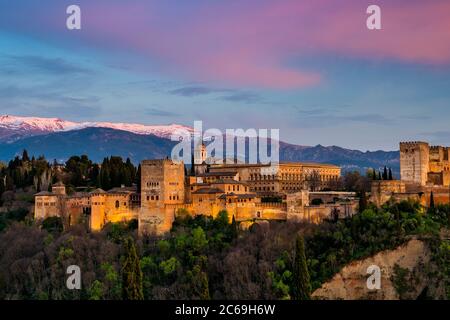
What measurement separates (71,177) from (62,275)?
643 inches

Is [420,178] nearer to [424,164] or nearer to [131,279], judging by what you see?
[424,164]

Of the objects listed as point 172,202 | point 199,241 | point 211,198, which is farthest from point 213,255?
point 172,202

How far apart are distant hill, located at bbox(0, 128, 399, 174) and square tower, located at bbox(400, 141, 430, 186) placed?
9448 cm

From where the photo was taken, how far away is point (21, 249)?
152 feet

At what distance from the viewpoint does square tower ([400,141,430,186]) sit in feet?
166

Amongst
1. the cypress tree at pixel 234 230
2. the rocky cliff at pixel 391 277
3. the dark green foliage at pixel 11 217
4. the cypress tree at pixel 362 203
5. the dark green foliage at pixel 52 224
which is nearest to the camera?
the rocky cliff at pixel 391 277

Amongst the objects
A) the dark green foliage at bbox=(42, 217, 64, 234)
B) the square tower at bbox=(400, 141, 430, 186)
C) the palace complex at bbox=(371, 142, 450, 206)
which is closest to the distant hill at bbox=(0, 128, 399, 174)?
the palace complex at bbox=(371, 142, 450, 206)

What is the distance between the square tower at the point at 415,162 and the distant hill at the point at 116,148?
310ft


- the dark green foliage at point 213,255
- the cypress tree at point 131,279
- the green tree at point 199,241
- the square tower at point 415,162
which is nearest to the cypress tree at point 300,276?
A: the dark green foliage at point 213,255

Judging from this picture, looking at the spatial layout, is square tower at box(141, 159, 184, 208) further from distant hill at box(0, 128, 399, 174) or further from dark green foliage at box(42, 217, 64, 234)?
distant hill at box(0, 128, 399, 174)

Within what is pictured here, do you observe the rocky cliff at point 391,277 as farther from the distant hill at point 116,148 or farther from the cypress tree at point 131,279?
the distant hill at point 116,148

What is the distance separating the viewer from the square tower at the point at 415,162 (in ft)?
166

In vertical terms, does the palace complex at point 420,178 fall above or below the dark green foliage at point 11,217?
above
